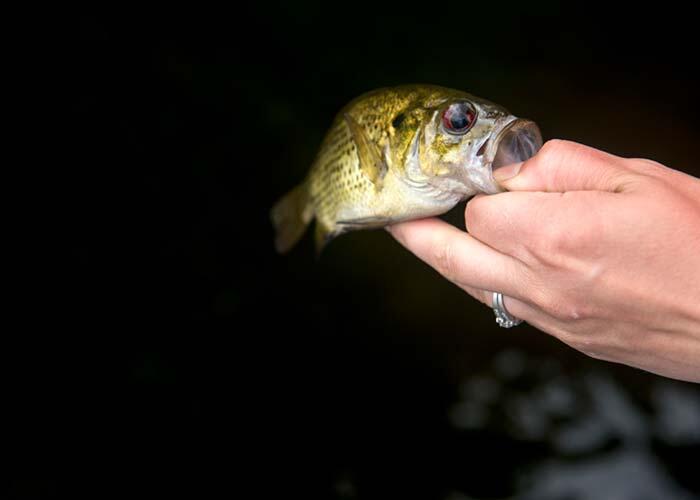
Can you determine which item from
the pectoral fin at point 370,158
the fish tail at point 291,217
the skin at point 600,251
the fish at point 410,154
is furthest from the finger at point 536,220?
the fish tail at point 291,217

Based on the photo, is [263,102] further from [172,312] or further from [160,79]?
[172,312]

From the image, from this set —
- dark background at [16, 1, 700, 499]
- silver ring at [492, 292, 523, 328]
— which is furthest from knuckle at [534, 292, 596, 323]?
dark background at [16, 1, 700, 499]

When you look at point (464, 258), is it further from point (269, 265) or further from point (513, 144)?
point (269, 265)

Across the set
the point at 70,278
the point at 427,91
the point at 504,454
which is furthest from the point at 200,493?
the point at 427,91

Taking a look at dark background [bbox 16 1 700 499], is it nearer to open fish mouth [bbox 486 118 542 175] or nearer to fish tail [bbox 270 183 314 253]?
fish tail [bbox 270 183 314 253]

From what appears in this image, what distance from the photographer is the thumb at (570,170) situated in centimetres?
125

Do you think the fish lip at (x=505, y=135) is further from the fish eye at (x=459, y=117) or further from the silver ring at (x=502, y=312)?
the silver ring at (x=502, y=312)

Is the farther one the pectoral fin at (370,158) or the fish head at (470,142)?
the pectoral fin at (370,158)

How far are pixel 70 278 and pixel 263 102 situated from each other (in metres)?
1.40

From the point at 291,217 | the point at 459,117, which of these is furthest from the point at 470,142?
the point at 291,217

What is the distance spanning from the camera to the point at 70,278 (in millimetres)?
3514

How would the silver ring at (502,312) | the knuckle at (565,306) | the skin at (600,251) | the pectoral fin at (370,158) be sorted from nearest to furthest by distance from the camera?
1. the skin at (600,251)
2. the knuckle at (565,306)
3. the silver ring at (502,312)
4. the pectoral fin at (370,158)

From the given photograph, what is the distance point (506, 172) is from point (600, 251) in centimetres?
28

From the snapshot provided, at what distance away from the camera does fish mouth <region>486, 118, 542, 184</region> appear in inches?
55.7
